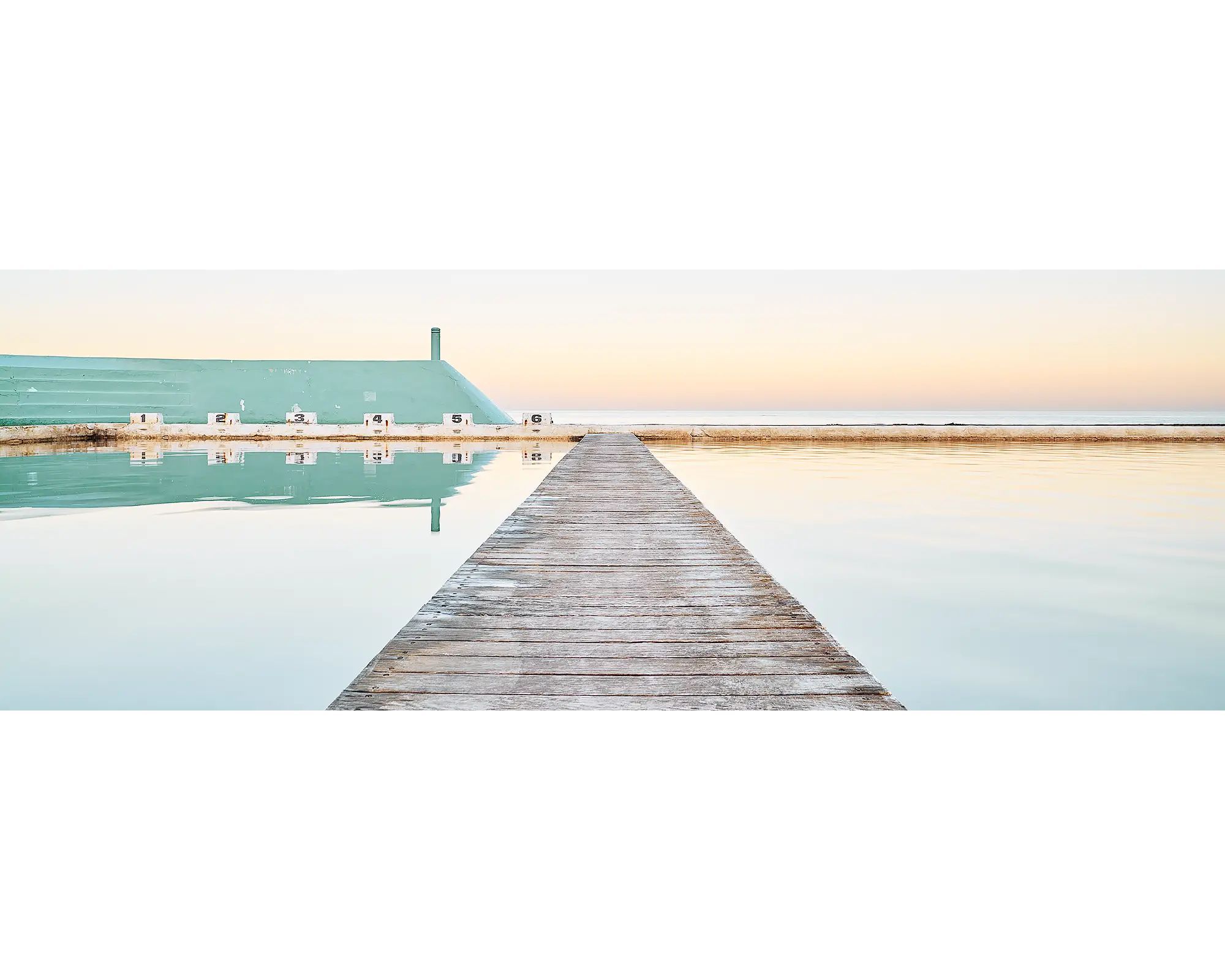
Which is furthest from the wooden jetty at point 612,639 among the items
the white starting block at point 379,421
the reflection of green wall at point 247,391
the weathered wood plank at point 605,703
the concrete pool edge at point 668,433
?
the reflection of green wall at point 247,391

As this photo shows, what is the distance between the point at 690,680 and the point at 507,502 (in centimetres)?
1074

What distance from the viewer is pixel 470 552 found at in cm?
997

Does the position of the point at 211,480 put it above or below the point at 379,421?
below

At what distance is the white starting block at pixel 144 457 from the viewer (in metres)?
20.5

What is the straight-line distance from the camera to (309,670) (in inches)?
223

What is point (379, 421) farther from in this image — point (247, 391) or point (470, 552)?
point (470, 552)

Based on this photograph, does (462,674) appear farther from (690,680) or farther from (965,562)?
(965,562)

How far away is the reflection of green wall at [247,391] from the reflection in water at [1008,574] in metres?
19.8

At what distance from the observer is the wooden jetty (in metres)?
2.98

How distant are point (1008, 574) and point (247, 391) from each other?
1384 inches

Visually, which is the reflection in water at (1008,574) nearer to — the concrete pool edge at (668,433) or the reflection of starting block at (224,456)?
the reflection of starting block at (224,456)

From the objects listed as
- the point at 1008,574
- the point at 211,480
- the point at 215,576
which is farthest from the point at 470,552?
the point at 211,480

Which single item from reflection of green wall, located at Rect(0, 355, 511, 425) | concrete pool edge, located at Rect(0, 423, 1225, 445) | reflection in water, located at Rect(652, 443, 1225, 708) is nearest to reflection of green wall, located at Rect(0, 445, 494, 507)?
reflection in water, located at Rect(652, 443, 1225, 708)

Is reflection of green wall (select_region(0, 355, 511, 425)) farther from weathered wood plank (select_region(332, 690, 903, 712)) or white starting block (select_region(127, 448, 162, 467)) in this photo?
weathered wood plank (select_region(332, 690, 903, 712))
